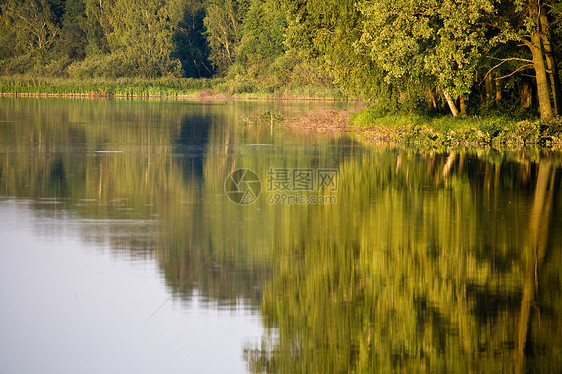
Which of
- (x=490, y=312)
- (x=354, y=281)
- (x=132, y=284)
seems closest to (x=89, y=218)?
(x=132, y=284)

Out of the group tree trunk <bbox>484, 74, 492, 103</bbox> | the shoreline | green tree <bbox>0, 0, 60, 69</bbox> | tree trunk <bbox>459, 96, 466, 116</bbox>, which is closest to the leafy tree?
green tree <bbox>0, 0, 60, 69</bbox>

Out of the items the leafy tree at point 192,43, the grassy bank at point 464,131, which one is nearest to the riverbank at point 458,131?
the grassy bank at point 464,131

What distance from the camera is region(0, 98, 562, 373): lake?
7.55 meters

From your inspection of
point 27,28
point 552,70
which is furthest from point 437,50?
point 27,28

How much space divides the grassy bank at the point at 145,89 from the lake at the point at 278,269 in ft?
199

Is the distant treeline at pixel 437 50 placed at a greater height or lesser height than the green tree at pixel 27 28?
lesser

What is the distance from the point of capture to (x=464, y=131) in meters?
29.7

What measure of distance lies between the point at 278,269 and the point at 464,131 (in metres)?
20.9

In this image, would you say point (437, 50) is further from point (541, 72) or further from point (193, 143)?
point (193, 143)

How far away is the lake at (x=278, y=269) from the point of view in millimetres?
7551

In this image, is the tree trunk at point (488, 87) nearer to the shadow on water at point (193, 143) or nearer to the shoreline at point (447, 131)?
the shoreline at point (447, 131)

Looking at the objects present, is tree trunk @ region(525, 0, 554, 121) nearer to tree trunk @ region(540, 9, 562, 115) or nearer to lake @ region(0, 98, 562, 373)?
tree trunk @ region(540, 9, 562, 115)

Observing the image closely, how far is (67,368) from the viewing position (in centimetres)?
716

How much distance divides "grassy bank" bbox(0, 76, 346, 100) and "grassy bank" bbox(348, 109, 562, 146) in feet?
147
